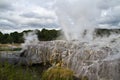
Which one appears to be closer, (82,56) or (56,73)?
(56,73)

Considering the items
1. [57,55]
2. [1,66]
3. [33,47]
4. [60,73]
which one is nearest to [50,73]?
[60,73]

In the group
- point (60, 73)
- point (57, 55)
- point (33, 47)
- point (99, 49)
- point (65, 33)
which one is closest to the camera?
Result: point (60, 73)

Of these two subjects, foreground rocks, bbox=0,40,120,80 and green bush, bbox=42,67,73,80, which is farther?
foreground rocks, bbox=0,40,120,80

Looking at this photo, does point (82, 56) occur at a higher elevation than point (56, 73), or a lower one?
higher

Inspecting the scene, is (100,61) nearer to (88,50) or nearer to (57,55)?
(88,50)

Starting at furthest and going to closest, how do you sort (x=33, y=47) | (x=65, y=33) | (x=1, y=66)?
1. (x=65, y=33)
2. (x=33, y=47)
3. (x=1, y=66)

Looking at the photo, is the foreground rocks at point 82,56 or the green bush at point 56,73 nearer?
the green bush at point 56,73

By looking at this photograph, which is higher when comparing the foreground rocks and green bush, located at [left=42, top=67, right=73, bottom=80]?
the foreground rocks

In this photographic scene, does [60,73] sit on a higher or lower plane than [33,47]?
lower

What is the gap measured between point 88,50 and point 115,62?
4.67ft

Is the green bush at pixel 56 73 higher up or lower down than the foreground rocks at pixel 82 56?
lower down

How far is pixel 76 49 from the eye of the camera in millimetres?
12344

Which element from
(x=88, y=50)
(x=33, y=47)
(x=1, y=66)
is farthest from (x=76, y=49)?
(x=1, y=66)

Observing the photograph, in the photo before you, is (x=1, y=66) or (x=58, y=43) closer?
(x=1, y=66)
